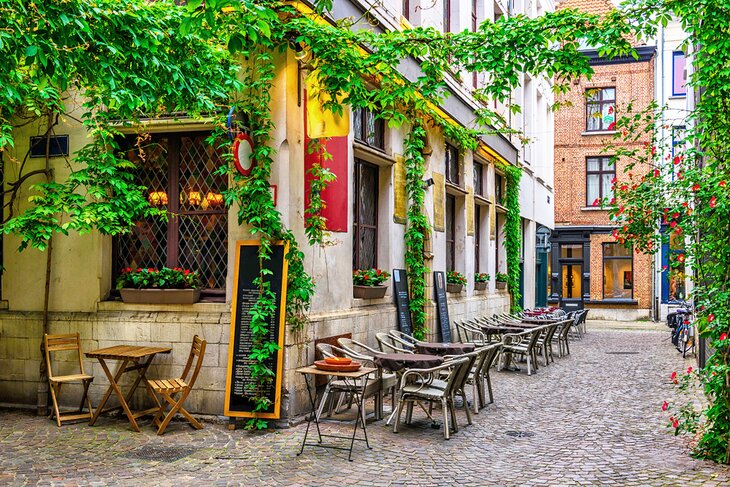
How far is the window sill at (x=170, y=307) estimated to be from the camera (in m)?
8.62

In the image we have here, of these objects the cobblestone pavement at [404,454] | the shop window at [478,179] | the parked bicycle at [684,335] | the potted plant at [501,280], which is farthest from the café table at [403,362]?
the potted plant at [501,280]

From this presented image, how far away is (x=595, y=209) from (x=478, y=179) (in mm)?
15135

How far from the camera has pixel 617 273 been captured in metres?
32.3

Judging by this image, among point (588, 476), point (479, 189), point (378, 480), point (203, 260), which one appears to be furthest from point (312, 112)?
point (479, 189)

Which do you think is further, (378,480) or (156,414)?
(156,414)

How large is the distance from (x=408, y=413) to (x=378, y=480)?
2.34 metres

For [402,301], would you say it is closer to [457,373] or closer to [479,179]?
[457,373]

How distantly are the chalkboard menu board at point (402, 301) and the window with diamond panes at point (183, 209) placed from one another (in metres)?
3.94

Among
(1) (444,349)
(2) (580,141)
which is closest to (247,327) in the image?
(1) (444,349)

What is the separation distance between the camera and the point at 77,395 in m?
9.12

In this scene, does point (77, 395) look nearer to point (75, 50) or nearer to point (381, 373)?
point (381, 373)

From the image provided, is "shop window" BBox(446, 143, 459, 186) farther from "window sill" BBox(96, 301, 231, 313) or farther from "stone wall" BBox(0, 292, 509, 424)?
"window sill" BBox(96, 301, 231, 313)

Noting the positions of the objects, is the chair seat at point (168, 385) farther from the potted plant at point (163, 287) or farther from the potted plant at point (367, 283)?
the potted plant at point (367, 283)

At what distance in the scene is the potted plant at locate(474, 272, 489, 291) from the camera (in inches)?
704
